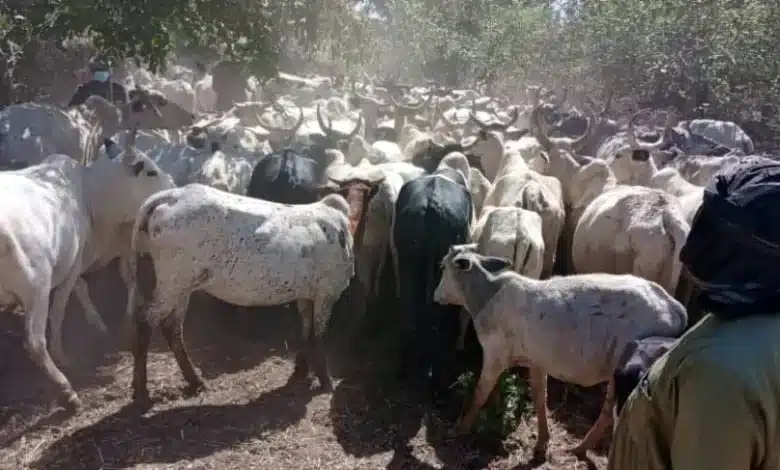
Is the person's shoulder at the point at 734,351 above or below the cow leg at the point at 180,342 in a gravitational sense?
above

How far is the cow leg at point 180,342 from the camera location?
5848mm

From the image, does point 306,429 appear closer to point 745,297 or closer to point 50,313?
point 50,313

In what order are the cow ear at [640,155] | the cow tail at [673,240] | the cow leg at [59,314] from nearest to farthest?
the cow tail at [673,240] < the cow leg at [59,314] < the cow ear at [640,155]

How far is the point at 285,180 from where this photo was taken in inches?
323

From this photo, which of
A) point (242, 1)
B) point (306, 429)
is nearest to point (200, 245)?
point (306, 429)

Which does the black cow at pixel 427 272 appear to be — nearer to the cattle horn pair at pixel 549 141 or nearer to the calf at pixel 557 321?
the calf at pixel 557 321

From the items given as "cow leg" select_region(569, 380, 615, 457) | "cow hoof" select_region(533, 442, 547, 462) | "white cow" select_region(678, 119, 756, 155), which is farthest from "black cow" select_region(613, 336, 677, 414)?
"white cow" select_region(678, 119, 756, 155)

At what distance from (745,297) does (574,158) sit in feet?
28.5

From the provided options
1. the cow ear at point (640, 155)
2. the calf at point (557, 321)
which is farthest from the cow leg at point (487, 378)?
the cow ear at point (640, 155)

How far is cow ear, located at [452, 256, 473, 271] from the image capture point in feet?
18.5

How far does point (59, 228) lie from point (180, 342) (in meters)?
1.26

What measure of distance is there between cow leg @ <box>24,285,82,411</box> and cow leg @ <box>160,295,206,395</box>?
737mm

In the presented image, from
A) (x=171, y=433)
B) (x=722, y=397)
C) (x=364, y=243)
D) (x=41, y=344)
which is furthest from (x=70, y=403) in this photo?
(x=722, y=397)

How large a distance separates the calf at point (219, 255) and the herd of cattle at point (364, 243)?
0.03ft
